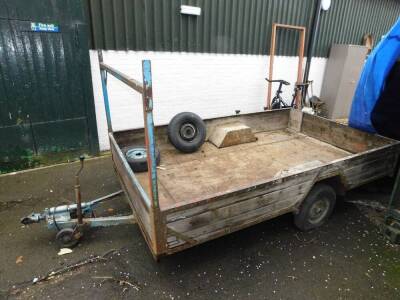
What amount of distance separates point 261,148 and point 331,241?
5.57 ft

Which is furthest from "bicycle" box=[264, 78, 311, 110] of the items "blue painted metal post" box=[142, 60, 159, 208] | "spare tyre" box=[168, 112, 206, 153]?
"blue painted metal post" box=[142, 60, 159, 208]

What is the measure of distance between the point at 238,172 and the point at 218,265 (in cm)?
122

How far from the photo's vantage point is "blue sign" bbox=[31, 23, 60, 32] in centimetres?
408

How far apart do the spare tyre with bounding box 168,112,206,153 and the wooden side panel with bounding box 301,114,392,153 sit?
202 centimetres

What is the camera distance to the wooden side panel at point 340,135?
384 centimetres

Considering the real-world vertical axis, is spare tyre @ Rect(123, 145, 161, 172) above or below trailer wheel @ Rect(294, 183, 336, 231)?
above

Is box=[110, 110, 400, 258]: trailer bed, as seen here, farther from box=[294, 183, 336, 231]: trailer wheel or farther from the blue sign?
the blue sign

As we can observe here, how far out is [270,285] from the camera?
2.56 meters

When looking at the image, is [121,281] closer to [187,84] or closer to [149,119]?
[149,119]

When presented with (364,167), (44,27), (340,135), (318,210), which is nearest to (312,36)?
(340,135)

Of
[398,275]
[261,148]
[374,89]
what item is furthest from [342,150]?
[398,275]

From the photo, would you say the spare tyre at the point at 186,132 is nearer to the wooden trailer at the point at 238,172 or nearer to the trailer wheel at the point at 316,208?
the wooden trailer at the point at 238,172

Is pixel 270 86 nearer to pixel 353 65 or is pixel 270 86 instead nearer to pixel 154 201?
pixel 353 65

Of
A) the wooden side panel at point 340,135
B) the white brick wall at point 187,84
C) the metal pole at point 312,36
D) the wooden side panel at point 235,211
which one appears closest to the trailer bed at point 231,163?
A: the wooden side panel at point 340,135
